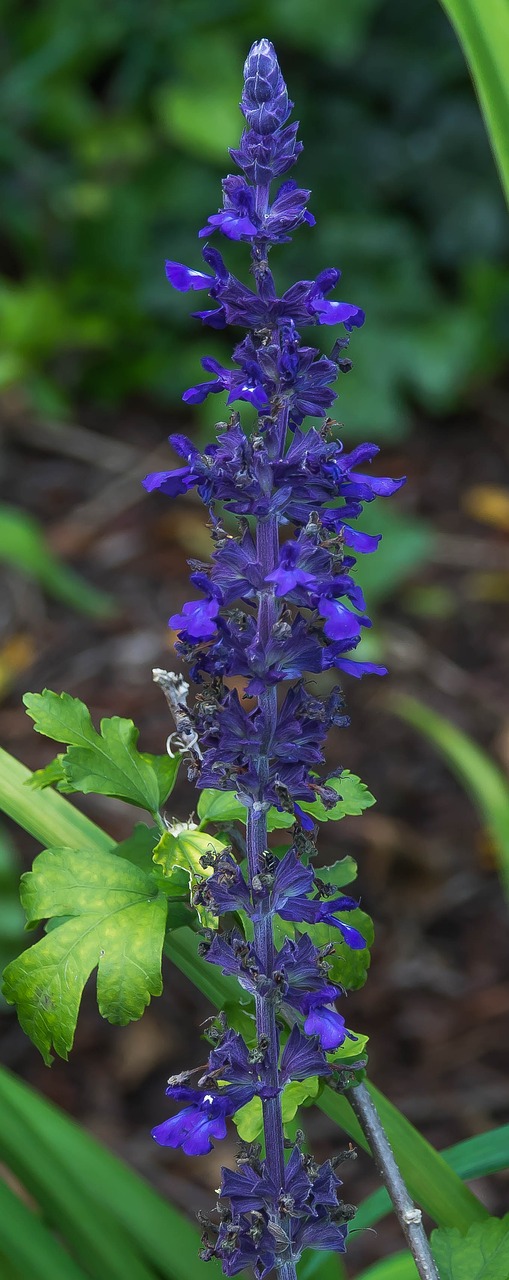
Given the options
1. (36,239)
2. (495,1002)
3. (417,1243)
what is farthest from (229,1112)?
(36,239)

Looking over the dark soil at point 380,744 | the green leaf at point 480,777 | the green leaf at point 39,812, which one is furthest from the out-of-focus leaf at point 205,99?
the green leaf at point 39,812

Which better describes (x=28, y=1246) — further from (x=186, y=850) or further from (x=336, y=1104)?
(x=186, y=850)

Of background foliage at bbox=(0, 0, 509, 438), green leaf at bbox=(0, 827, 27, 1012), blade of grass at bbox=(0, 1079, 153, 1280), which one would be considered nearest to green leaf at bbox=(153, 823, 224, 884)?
blade of grass at bbox=(0, 1079, 153, 1280)

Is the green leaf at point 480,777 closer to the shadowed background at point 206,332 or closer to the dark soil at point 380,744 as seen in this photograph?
the dark soil at point 380,744

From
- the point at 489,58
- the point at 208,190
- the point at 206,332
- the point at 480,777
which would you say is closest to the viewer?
the point at 489,58

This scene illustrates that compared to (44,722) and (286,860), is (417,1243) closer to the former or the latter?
(286,860)

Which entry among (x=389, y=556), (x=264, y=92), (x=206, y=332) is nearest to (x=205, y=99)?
(x=206, y=332)
